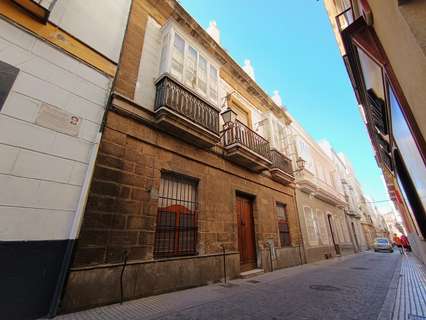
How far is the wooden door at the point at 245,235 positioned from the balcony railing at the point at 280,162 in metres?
2.61

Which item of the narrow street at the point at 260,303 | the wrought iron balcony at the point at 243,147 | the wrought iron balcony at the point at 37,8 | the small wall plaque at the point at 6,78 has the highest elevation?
the wrought iron balcony at the point at 37,8

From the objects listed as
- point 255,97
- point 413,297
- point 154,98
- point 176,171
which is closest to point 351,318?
point 413,297

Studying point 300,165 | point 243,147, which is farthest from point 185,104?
point 300,165

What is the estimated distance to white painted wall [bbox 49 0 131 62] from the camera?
413 centimetres

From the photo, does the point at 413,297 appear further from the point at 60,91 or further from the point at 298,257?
the point at 60,91

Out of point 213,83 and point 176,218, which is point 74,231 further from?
point 213,83

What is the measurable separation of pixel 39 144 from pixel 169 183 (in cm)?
274

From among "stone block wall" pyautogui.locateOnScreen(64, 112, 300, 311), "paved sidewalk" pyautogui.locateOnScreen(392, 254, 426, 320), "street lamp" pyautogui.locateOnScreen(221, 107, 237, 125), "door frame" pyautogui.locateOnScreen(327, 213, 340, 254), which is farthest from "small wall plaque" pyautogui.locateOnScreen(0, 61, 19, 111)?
"door frame" pyautogui.locateOnScreen(327, 213, 340, 254)

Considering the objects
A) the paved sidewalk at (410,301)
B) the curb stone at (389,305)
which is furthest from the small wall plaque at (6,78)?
the paved sidewalk at (410,301)

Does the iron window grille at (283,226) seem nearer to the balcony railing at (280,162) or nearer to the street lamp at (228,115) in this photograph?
the balcony railing at (280,162)

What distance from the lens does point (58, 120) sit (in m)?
3.54

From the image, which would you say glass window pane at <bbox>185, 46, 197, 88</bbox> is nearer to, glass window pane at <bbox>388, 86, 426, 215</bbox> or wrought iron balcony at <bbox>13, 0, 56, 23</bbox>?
wrought iron balcony at <bbox>13, 0, 56, 23</bbox>

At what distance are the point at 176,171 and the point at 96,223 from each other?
7.16 feet

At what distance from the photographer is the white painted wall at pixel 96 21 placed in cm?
413
